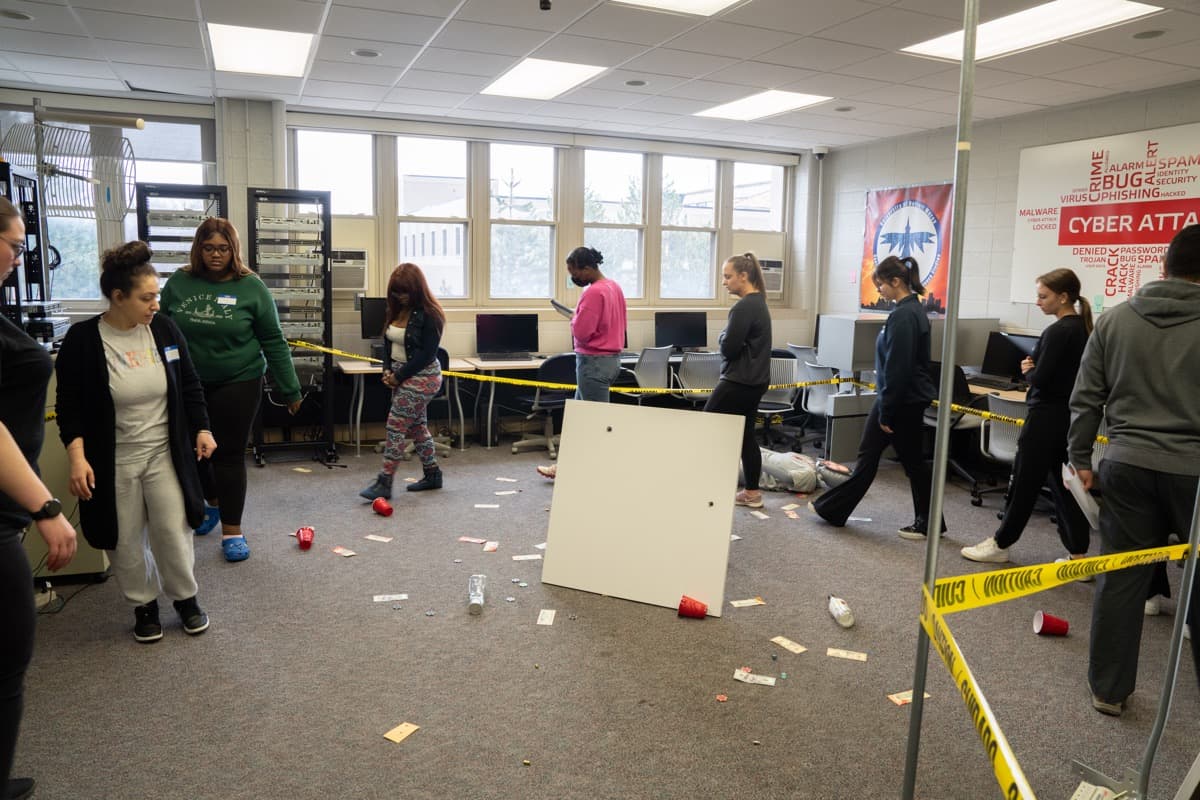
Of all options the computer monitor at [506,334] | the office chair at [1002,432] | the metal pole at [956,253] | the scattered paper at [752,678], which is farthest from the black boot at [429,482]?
the metal pole at [956,253]

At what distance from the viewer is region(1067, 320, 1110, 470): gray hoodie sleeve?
2637mm

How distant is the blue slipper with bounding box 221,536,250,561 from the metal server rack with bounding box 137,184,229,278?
2665mm

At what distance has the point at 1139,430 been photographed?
2.51 meters

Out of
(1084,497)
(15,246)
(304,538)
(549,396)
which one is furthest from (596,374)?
(15,246)

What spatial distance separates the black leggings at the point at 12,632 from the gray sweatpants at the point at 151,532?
1.23 m

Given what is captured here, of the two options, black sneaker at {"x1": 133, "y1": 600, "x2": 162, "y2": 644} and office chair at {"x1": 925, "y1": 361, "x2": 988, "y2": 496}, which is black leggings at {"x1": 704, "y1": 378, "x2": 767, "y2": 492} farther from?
black sneaker at {"x1": 133, "y1": 600, "x2": 162, "y2": 644}

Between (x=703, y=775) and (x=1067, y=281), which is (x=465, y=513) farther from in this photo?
(x=1067, y=281)

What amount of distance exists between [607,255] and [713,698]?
597cm

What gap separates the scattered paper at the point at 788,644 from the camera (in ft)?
10.2

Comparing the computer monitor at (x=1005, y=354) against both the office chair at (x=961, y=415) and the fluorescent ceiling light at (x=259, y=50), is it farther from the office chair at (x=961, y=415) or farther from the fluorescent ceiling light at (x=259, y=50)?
the fluorescent ceiling light at (x=259, y=50)

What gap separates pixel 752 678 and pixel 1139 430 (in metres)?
1.45

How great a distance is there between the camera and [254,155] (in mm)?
6523

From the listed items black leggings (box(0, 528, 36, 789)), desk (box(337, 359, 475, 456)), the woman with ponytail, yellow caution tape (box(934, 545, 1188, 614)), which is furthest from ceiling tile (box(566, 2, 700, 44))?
black leggings (box(0, 528, 36, 789))

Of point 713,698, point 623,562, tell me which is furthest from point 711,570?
point 713,698
